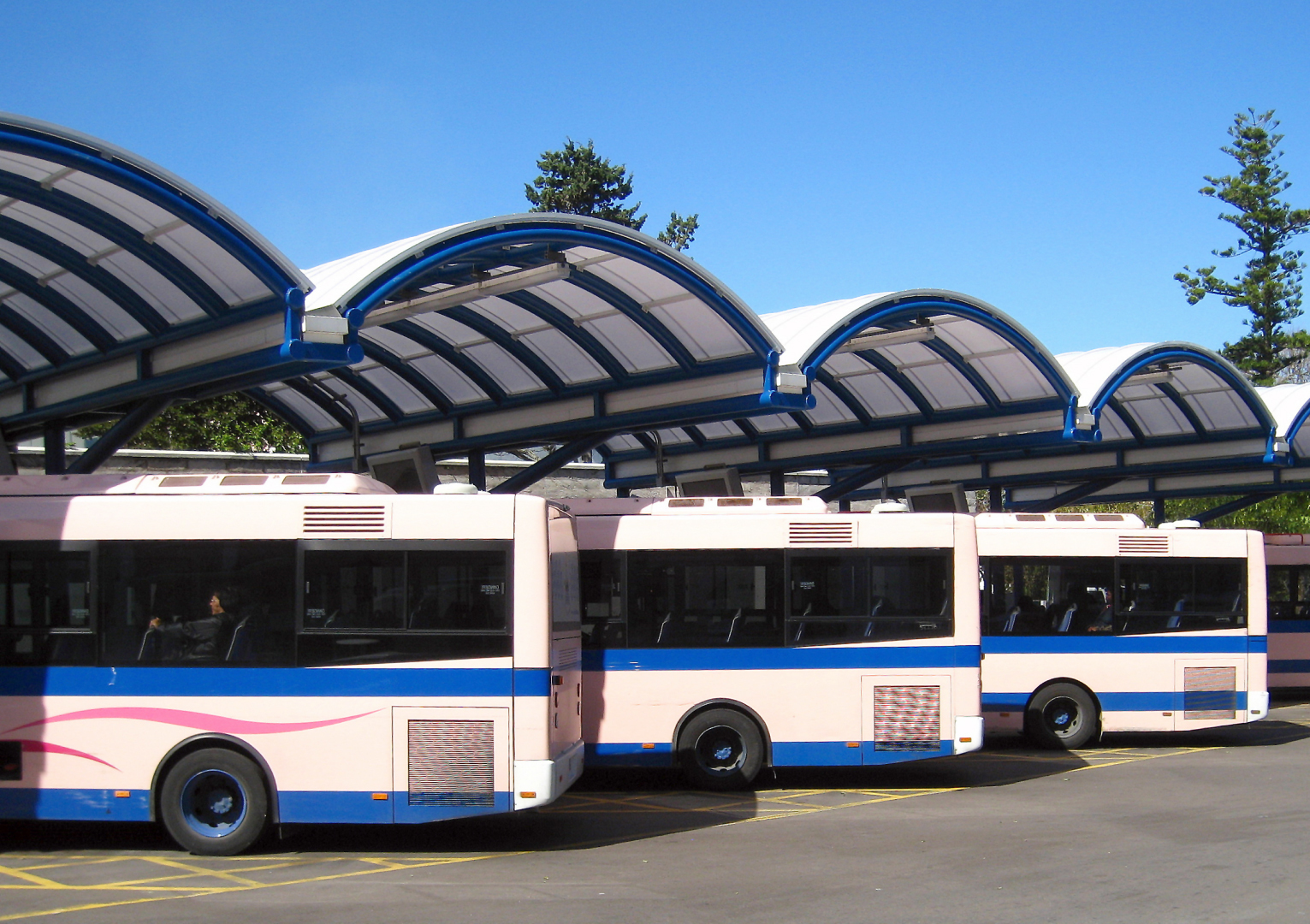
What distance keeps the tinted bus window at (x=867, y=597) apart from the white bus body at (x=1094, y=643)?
11.1 feet

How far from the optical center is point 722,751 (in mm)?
13875

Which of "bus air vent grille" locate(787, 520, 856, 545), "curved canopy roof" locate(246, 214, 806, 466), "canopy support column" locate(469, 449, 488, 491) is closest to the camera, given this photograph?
"bus air vent grille" locate(787, 520, 856, 545)

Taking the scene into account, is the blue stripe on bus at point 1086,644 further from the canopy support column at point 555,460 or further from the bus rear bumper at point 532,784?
the bus rear bumper at point 532,784

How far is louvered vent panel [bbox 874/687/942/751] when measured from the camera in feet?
Result: 44.5

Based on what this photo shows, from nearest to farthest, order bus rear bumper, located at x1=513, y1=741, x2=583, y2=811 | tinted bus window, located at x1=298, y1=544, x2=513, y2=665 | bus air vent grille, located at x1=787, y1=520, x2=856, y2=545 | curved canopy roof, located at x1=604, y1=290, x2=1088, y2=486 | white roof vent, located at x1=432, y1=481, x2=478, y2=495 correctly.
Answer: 1. bus rear bumper, located at x1=513, y1=741, x2=583, y2=811
2. tinted bus window, located at x1=298, y1=544, x2=513, y2=665
3. white roof vent, located at x1=432, y1=481, x2=478, y2=495
4. bus air vent grille, located at x1=787, y1=520, x2=856, y2=545
5. curved canopy roof, located at x1=604, y1=290, x2=1088, y2=486

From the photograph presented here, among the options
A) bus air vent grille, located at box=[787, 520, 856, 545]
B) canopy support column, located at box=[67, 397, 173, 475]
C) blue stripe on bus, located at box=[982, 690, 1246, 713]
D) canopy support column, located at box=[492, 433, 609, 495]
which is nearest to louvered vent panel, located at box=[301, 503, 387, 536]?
bus air vent grille, located at box=[787, 520, 856, 545]

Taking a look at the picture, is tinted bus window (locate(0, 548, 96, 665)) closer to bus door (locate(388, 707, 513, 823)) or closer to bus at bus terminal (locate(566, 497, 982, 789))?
bus door (locate(388, 707, 513, 823))

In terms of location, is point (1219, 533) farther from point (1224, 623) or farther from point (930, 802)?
point (930, 802)

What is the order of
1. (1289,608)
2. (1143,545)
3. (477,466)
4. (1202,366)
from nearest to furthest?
1. (1143,545)
2. (1289,608)
3. (477,466)
4. (1202,366)

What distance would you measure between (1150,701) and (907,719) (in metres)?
4.98

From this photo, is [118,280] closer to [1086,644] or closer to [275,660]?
[275,660]

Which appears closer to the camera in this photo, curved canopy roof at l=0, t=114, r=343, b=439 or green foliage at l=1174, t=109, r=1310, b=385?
curved canopy roof at l=0, t=114, r=343, b=439

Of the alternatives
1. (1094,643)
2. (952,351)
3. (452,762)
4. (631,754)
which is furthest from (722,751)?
(952,351)

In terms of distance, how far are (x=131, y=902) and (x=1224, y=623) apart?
13.5 metres
